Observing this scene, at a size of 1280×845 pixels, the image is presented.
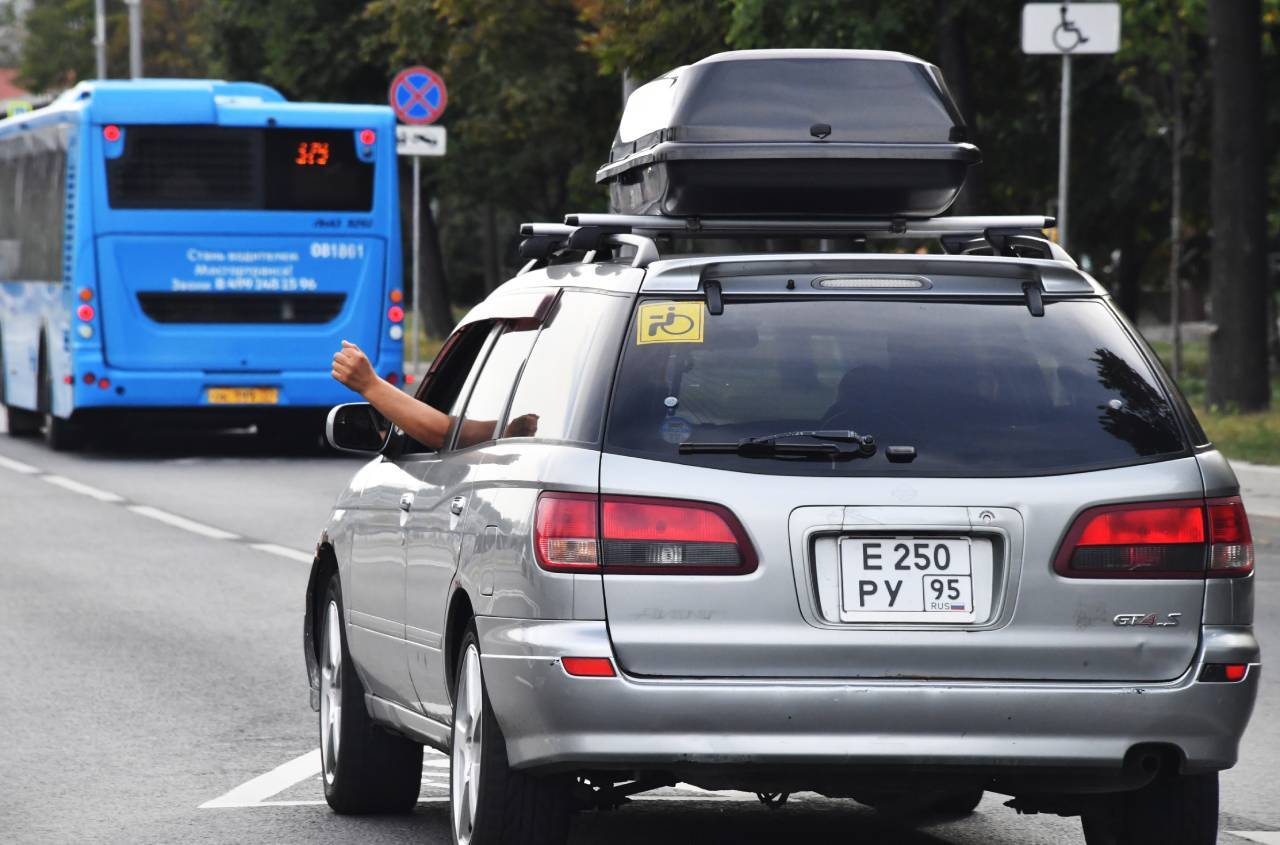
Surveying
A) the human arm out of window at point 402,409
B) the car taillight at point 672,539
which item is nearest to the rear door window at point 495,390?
the human arm out of window at point 402,409

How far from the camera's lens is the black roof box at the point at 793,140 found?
7.80m

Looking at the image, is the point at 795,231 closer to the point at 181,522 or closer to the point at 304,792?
the point at 304,792

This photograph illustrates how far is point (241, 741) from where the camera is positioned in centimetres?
912

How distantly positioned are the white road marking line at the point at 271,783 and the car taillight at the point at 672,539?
2509 mm

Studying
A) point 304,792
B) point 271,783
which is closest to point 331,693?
point 304,792

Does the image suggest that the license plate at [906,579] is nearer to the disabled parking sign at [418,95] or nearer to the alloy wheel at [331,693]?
the alloy wheel at [331,693]

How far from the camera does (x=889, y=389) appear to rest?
232 inches

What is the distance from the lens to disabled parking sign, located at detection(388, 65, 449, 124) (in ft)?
100

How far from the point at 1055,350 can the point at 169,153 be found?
18780 millimetres

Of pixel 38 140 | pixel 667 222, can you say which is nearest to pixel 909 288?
pixel 667 222

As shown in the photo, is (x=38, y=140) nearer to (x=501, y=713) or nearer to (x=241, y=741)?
(x=241, y=741)

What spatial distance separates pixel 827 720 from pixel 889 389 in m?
0.73

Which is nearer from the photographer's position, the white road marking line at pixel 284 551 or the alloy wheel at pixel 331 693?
the alloy wheel at pixel 331 693

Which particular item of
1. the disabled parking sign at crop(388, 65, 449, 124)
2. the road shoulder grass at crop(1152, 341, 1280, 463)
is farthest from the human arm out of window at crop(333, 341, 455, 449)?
the disabled parking sign at crop(388, 65, 449, 124)
